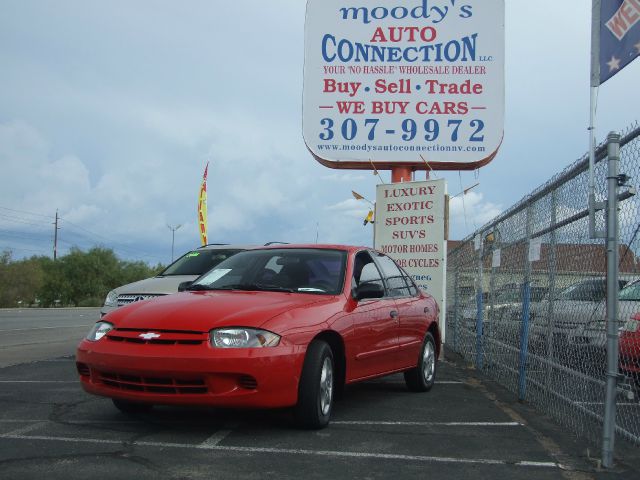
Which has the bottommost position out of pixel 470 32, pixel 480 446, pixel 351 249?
pixel 480 446

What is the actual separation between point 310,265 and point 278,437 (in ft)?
6.04

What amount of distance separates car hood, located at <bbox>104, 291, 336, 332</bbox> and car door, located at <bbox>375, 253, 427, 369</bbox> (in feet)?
4.96

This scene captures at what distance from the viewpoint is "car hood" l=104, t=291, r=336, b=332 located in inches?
209

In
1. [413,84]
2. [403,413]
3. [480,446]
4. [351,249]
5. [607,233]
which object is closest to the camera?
[607,233]

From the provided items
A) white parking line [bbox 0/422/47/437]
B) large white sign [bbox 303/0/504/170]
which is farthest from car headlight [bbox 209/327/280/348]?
large white sign [bbox 303/0/504/170]

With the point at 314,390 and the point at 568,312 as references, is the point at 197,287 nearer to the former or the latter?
the point at 314,390

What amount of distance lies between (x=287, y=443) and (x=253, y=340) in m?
0.75

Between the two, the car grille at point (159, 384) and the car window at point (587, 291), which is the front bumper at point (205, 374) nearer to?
the car grille at point (159, 384)

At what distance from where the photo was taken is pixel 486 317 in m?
9.57

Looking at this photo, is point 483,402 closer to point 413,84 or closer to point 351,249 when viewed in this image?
point 351,249

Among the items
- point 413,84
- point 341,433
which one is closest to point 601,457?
point 341,433

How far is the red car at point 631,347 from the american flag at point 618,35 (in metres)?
1.73

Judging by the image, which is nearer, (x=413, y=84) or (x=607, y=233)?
(x=607, y=233)

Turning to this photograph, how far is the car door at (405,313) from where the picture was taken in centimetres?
747
